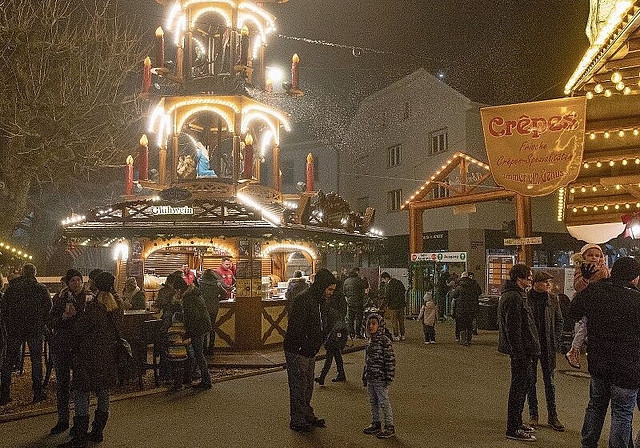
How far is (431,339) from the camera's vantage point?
1532 cm

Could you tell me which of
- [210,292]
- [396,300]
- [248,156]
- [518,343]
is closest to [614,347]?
[518,343]

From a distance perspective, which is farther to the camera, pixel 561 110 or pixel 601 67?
pixel 561 110

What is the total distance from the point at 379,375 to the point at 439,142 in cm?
2311

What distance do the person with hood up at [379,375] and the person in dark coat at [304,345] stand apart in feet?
2.15

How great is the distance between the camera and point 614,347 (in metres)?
5.01

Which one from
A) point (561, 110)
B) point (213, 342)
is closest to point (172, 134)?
point (213, 342)

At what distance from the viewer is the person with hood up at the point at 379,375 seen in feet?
21.9

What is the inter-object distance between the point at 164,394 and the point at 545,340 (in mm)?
5694

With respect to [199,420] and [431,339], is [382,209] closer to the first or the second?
[431,339]

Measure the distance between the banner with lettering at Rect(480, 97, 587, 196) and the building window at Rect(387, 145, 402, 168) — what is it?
2329 cm

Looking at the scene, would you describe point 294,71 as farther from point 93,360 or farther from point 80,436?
point 80,436

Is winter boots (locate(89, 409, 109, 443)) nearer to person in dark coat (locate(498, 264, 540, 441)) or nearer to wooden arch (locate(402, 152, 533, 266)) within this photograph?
person in dark coat (locate(498, 264, 540, 441))

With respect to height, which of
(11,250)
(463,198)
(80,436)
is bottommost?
(80,436)

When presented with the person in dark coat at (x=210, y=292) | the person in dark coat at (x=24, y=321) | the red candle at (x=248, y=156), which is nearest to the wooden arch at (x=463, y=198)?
the red candle at (x=248, y=156)
